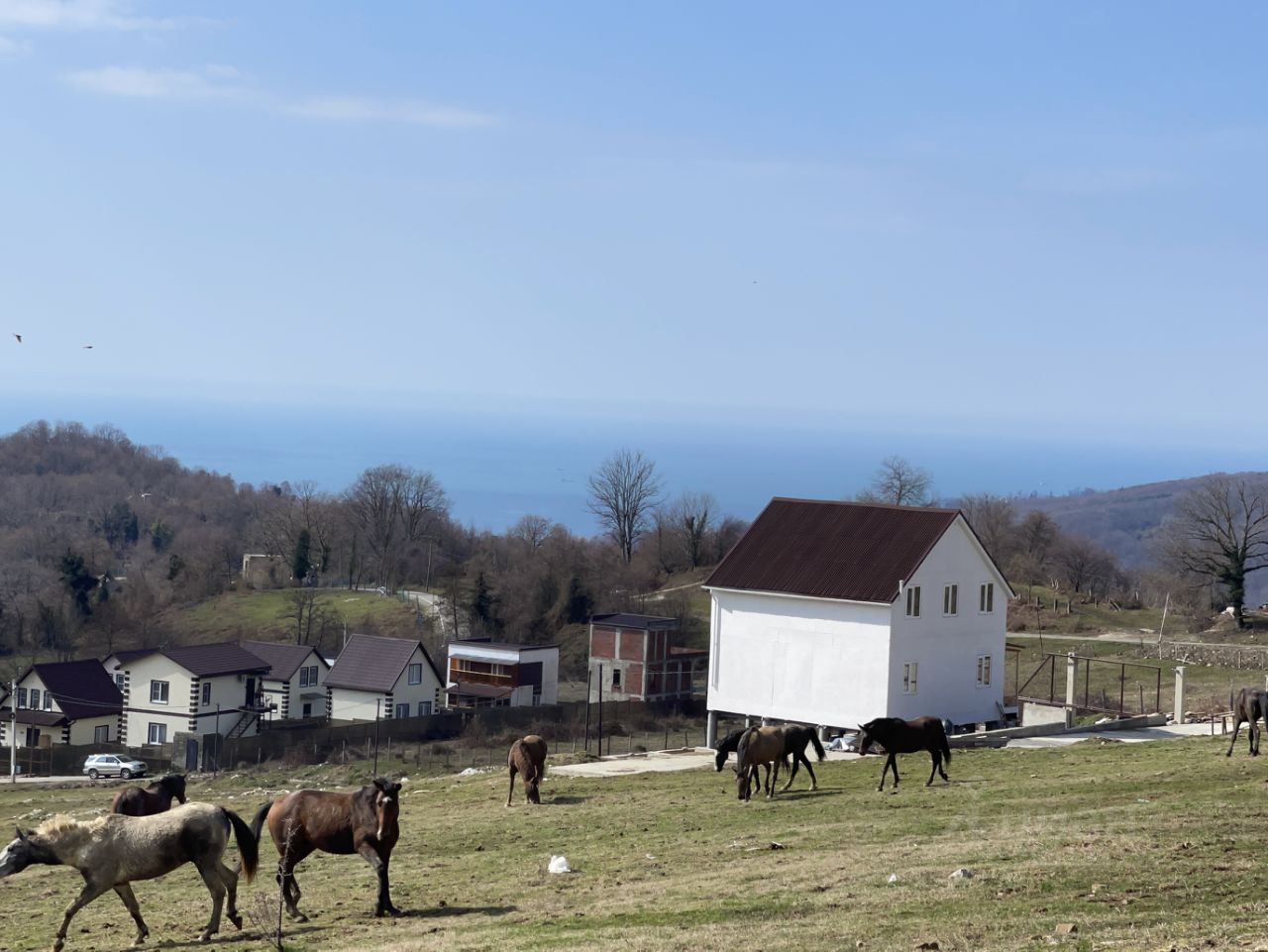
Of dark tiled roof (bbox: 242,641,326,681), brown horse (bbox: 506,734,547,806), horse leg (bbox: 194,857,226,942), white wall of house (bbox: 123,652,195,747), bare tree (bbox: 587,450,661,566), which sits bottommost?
white wall of house (bbox: 123,652,195,747)

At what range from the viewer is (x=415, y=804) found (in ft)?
102

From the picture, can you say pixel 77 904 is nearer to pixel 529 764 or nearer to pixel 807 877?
pixel 807 877

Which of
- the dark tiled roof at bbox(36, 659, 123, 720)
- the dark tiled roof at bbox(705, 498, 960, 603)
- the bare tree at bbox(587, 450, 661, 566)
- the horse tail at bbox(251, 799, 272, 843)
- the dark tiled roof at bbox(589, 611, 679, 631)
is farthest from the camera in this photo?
the bare tree at bbox(587, 450, 661, 566)

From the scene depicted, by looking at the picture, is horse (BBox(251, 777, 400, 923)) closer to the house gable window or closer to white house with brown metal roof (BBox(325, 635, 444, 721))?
the house gable window

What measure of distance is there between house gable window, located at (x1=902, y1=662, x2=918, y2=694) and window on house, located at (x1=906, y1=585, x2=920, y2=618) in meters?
1.49

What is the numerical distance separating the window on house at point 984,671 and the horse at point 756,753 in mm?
21434

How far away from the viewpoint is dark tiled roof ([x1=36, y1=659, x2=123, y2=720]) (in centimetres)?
6938

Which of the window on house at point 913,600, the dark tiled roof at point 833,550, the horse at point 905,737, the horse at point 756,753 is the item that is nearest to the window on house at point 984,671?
the window on house at point 913,600

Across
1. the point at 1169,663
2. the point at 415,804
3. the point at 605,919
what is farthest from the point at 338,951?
the point at 1169,663

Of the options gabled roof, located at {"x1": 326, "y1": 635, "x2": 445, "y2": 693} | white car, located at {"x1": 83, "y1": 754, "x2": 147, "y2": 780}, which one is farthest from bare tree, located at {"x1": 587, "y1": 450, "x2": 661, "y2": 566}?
white car, located at {"x1": 83, "y1": 754, "x2": 147, "y2": 780}

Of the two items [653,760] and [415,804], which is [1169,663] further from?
[415,804]

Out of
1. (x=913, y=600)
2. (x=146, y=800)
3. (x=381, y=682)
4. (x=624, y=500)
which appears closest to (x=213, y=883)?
(x=146, y=800)

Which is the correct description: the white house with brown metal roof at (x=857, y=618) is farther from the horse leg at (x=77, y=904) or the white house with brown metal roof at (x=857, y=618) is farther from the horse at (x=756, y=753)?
the horse leg at (x=77, y=904)

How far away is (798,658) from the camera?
45.5 meters
